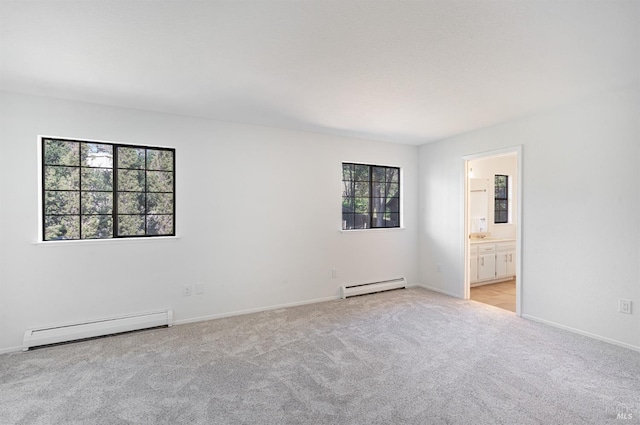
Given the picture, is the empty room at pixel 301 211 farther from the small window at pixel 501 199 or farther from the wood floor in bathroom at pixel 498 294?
the small window at pixel 501 199

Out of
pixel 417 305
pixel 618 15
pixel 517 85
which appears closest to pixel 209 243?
pixel 417 305

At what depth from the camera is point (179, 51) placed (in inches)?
90.3

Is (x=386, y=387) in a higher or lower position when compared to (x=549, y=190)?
lower

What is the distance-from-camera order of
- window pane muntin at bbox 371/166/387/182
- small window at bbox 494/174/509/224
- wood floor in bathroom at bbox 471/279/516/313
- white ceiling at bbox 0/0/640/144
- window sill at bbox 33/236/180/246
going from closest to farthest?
white ceiling at bbox 0/0/640/144
window sill at bbox 33/236/180/246
wood floor in bathroom at bbox 471/279/516/313
window pane muntin at bbox 371/166/387/182
small window at bbox 494/174/509/224

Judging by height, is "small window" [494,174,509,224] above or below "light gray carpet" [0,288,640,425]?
above

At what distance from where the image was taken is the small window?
21.3ft

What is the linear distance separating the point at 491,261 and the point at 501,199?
1.62 metres

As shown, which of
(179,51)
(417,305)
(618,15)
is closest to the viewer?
(618,15)

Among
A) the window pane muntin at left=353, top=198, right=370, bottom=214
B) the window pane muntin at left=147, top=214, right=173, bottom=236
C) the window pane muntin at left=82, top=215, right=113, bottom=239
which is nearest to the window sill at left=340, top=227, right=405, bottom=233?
the window pane muntin at left=353, top=198, right=370, bottom=214

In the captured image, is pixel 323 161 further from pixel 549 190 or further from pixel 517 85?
pixel 549 190

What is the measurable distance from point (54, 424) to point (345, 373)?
201cm

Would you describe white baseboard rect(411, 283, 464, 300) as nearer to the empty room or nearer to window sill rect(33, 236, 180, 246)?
the empty room

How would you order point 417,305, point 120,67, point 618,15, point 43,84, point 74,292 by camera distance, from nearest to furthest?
point 618,15 < point 120,67 < point 43,84 < point 74,292 < point 417,305

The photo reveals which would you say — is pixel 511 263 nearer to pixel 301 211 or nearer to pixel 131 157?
pixel 301 211
